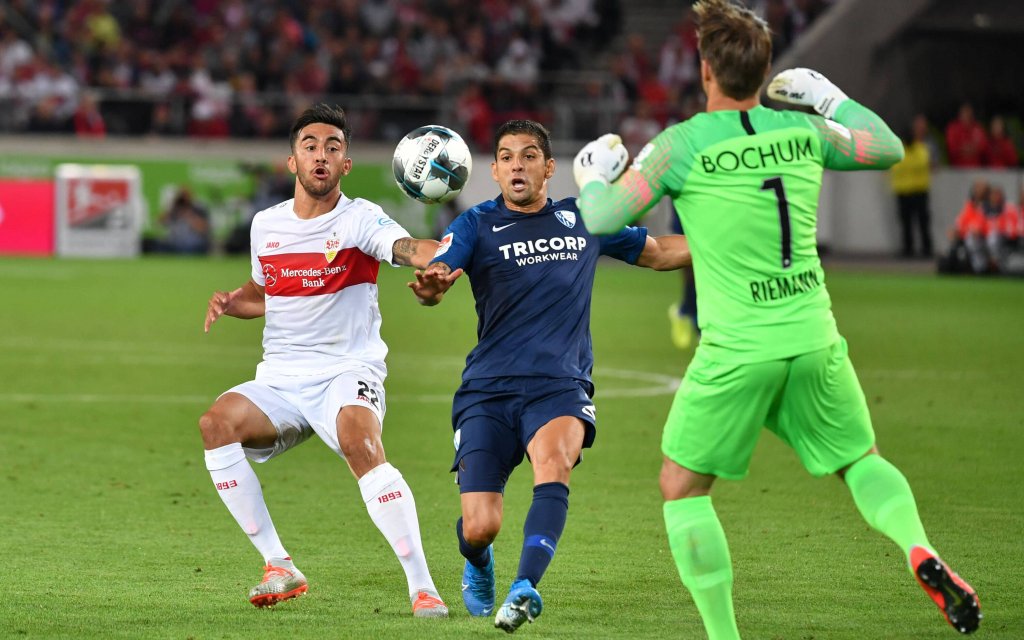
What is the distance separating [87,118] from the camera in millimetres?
29562

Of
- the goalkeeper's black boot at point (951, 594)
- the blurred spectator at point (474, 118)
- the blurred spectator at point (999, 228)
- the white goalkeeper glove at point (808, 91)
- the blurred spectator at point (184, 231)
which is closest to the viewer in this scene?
the goalkeeper's black boot at point (951, 594)

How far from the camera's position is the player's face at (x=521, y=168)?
20.4 ft

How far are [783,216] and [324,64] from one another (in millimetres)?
27779

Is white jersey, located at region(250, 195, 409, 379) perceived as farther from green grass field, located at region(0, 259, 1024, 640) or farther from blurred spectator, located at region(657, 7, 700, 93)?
blurred spectator, located at region(657, 7, 700, 93)

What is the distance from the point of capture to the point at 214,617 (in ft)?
19.3

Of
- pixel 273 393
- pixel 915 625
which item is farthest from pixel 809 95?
pixel 273 393

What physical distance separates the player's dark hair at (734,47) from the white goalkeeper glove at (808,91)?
308mm

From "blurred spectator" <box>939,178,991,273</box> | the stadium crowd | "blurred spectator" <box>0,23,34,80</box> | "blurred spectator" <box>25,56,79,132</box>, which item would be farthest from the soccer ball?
"blurred spectator" <box>0,23,34,80</box>

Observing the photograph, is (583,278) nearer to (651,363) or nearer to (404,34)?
(651,363)

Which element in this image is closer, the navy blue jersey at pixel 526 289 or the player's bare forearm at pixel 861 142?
the player's bare forearm at pixel 861 142

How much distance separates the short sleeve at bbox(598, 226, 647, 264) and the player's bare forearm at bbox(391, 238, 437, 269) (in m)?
0.72

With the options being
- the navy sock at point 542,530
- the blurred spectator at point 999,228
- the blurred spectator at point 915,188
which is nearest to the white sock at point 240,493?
the navy sock at point 542,530

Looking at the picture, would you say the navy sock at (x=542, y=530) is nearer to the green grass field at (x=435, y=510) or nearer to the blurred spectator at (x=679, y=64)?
the green grass field at (x=435, y=510)

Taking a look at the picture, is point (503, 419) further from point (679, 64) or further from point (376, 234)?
point (679, 64)
